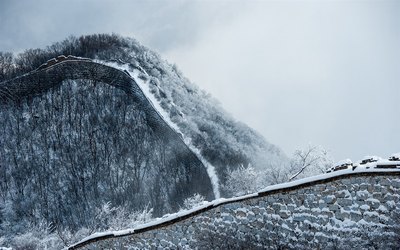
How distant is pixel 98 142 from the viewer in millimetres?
49875

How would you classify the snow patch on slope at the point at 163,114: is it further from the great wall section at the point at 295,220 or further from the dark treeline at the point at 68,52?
the great wall section at the point at 295,220

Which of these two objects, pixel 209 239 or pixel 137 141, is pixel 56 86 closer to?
pixel 137 141

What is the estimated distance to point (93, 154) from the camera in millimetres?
49094

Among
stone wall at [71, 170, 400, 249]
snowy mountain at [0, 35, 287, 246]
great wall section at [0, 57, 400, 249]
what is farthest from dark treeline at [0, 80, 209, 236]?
stone wall at [71, 170, 400, 249]

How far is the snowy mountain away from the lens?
147 ft

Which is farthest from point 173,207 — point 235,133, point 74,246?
point 74,246

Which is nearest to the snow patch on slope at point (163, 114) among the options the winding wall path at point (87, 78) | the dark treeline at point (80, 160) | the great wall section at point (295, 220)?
the winding wall path at point (87, 78)

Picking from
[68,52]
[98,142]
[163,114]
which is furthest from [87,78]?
[163,114]

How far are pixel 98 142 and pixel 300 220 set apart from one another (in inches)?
1704

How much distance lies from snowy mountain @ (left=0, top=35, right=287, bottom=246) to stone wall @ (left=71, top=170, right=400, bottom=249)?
30.9m

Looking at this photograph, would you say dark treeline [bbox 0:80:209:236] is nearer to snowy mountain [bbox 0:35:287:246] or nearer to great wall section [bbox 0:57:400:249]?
snowy mountain [bbox 0:35:287:246]

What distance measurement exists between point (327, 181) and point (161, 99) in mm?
47486

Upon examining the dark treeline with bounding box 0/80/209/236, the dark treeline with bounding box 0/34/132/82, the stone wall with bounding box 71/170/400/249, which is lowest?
the stone wall with bounding box 71/170/400/249

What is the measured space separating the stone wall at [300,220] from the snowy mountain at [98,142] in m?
30.9
